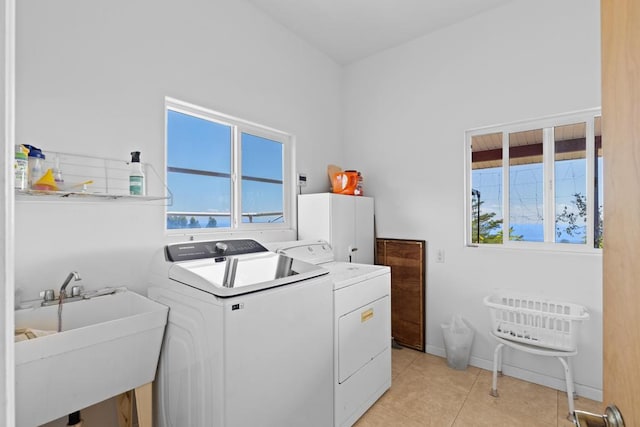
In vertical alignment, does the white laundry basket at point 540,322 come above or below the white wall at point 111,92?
below

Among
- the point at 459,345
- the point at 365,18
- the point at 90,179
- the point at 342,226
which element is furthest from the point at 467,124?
the point at 90,179

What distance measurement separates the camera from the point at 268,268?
7.03 feet

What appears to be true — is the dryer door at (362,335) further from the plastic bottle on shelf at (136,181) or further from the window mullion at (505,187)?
the plastic bottle on shelf at (136,181)

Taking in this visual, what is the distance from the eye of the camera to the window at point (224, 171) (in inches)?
86.2

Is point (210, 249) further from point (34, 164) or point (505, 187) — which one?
point (505, 187)

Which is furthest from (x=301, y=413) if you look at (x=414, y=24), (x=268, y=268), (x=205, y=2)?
(x=414, y=24)

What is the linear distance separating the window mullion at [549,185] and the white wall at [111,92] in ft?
8.08

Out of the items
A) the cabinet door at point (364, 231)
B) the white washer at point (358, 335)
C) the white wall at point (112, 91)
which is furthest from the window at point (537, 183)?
the white wall at point (112, 91)

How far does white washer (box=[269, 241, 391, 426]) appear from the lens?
6.37ft

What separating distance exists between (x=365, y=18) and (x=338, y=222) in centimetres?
189

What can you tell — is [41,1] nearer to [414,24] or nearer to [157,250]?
[157,250]

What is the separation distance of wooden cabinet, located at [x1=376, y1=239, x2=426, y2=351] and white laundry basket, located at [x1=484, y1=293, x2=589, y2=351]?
0.70 m

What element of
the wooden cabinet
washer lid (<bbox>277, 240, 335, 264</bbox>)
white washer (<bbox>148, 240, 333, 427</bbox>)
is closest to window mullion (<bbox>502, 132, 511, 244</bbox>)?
the wooden cabinet

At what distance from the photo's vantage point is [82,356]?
1.25 metres
